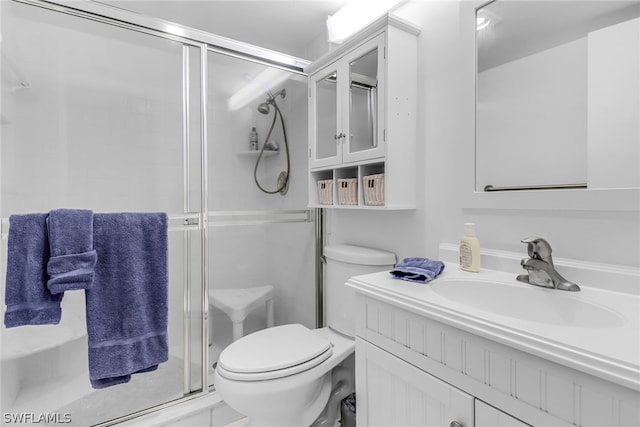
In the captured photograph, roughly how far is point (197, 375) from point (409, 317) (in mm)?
1216

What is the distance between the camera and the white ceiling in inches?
70.9

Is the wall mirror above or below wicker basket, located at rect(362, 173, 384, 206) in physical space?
above

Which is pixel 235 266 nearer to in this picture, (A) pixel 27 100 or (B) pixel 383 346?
(B) pixel 383 346

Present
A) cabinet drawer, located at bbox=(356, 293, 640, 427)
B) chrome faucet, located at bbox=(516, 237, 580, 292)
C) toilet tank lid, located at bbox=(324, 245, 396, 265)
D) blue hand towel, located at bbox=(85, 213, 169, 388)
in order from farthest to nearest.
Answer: toilet tank lid, located at bbox=(324, 245, 396, 265) < blue hand towel, located at bbox=(85, 213, 169, 388) < chrome faucet, located at bbox=(516, 237, 580, 292) < cabinet drawer, located at bbox=(356, 293, 640, 427)

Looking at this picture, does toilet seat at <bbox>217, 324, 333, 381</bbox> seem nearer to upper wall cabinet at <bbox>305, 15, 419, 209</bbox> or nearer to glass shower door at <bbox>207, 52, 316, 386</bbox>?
glass shower door at <bbox>207, 52, 316, 386</bbox>

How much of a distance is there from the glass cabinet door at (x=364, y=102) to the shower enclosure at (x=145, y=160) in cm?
43

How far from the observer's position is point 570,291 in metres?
0.86

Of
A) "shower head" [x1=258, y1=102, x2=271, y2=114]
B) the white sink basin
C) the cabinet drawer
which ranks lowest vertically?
the cabinet drawer

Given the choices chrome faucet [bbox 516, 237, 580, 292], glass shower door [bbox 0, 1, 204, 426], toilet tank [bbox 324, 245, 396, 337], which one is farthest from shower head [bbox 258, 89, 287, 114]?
chrome faucet [bbox 516, 237, 580, 292]

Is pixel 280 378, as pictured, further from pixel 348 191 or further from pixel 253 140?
pixel 253 140

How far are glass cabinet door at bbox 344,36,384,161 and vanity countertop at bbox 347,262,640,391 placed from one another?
1.91ft

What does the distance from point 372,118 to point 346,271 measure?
703 mm

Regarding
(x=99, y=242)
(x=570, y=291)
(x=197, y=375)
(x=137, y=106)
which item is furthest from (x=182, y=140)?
(x=570, y=291)

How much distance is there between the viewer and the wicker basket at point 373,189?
1330mm
